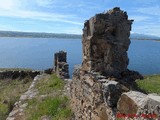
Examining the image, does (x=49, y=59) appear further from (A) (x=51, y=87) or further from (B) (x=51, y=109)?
(B) (x=51, y=109)

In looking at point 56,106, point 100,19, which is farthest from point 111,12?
point 56,106

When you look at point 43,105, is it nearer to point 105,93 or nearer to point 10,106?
point 10,106

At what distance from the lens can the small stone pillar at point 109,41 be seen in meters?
8.57

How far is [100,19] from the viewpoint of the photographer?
8523 millimetres

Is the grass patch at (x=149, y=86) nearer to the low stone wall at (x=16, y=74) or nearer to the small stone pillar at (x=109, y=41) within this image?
the small stone pillar at (x=109, y=41)

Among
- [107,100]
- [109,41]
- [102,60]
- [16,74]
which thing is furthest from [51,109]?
[16,74]

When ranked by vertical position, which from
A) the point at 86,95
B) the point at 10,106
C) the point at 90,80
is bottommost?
the point at 10,106

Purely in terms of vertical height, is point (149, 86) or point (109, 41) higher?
point (109, 41)

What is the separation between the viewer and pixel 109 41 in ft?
28.2

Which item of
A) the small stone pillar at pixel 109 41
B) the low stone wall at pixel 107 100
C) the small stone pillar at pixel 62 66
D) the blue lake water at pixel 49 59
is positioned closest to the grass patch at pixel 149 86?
the low stone wall at pixel 107 100

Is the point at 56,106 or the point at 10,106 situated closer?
the point at 56,106

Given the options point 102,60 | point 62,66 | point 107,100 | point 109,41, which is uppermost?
point 109,41

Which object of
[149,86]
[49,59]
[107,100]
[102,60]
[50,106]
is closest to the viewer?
[107,100]

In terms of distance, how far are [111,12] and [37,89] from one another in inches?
340
